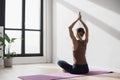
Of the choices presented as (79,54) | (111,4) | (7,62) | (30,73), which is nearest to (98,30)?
(111,4)

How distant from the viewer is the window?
5.91m

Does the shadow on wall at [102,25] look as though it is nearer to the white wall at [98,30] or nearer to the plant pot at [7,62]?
the white wall at [98,30]

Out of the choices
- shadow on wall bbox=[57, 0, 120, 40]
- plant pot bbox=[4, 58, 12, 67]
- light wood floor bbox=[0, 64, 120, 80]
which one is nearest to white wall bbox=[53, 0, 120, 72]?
shadow on wall bbox=[57, 0, 120, 40]

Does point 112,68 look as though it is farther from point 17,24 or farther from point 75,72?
point 17,24

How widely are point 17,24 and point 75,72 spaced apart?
2.82m

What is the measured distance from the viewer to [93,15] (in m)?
4.68

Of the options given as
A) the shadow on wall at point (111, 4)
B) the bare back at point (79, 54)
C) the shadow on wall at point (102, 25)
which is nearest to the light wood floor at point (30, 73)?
the bare back at point (79, 54)

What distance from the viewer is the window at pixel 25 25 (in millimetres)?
5906

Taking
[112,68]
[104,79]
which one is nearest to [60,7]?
[112,68]

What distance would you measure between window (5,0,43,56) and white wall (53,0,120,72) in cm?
81

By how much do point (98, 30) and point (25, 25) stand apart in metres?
2.38

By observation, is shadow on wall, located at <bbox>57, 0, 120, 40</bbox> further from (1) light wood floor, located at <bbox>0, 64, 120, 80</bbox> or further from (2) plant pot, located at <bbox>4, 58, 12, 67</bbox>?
(2) plant pot, located at <bbox>4, 58, 12, 67</bbox>

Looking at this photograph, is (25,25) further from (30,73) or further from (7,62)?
(30,73)

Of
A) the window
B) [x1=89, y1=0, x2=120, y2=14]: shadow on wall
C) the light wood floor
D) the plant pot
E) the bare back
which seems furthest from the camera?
the window
